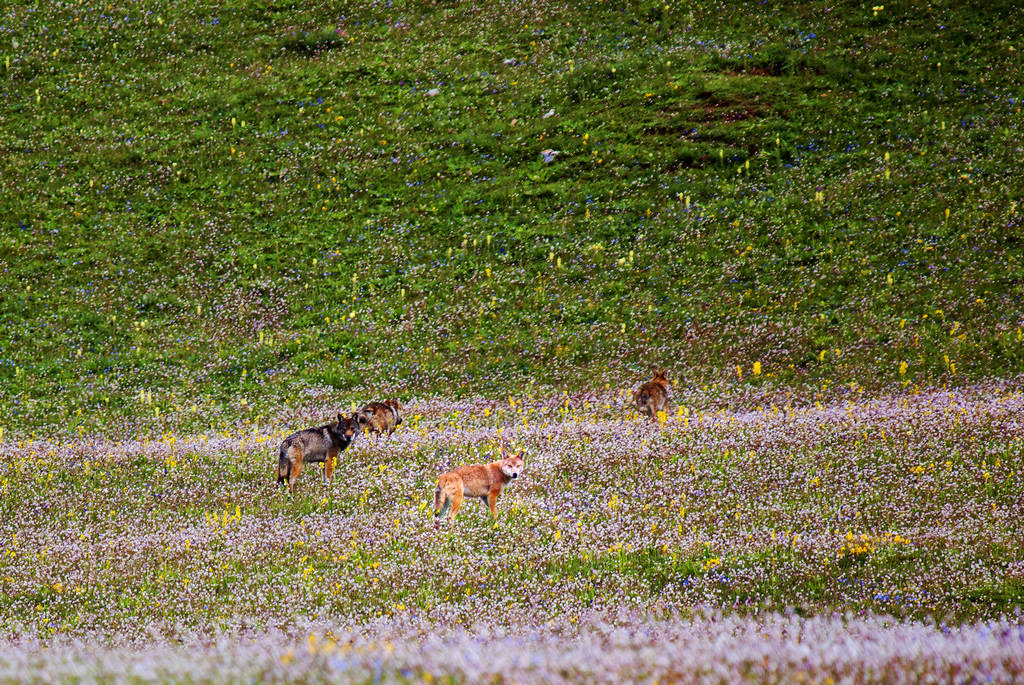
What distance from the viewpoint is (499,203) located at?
2920 cm

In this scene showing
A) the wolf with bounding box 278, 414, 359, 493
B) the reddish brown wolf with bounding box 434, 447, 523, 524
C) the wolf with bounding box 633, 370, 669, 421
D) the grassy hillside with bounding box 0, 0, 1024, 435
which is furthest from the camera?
the grassy hillside with bounding box 0, 0, 1024, 435

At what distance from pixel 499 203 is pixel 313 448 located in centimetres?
1728

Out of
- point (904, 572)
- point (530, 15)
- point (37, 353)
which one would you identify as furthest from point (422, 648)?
point (530, 15)

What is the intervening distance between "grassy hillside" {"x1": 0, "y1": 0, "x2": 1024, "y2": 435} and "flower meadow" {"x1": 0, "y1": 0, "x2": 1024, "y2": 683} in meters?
0.15

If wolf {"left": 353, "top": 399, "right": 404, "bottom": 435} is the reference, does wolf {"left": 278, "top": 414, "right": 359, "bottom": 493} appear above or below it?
above

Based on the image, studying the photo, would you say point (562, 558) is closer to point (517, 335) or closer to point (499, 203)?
point (517, 335)

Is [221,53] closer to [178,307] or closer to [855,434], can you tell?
[178,307]

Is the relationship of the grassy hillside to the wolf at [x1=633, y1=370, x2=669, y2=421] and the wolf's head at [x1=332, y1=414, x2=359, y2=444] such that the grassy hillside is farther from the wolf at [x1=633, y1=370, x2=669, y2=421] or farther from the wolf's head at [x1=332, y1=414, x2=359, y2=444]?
the wolf's head at [x1=332, y1=414, x2=359, y2=444]

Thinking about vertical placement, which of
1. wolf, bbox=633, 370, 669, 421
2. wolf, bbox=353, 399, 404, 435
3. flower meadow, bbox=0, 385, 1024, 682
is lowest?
wolf, bbox=633, 370, 669, 421

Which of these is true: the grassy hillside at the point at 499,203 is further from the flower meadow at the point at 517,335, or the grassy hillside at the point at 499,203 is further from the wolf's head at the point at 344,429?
the wolf's head at the point at 344,429

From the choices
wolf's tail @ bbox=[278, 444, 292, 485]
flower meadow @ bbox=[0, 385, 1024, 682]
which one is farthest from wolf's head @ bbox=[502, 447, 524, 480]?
wolf's tail @ bbox=[278, 444, 292, 485]

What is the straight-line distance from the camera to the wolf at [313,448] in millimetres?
13148

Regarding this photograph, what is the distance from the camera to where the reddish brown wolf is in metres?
11.2

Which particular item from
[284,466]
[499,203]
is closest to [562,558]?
[284,466]
